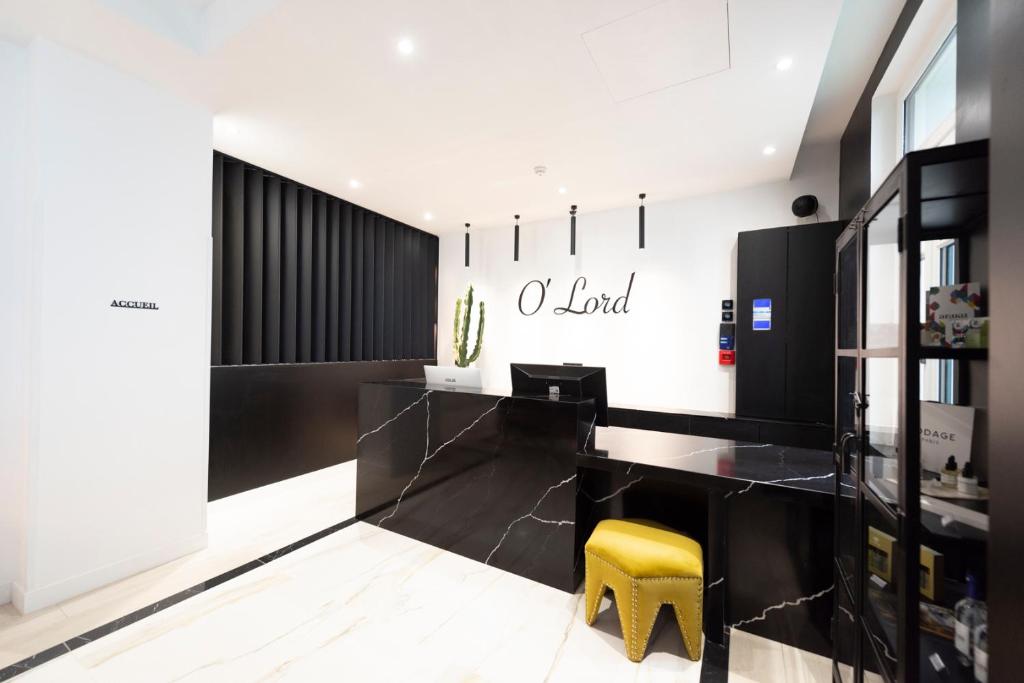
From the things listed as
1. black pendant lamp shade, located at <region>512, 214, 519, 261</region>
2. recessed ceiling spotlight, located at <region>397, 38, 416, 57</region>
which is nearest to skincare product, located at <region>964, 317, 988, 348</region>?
recessed ceiling spotlight, located at <region>397, 38, 416, 57</region>

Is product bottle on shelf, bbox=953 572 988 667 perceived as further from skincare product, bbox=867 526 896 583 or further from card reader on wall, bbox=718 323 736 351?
card reader on wall, bbox=718 323 736 351

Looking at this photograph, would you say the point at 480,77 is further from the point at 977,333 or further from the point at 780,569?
the point at 780,569

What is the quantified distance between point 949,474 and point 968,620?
1.03 ft

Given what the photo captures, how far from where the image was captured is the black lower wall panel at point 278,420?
337 centimetres

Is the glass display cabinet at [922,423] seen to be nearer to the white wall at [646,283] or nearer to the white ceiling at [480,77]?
the white ceiling at [480,77]

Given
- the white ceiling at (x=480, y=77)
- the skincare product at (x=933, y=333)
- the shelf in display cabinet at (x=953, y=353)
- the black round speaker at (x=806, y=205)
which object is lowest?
the shelf in display cabinet at (x=953, y=353)

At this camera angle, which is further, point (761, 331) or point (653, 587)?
point (761, 331)

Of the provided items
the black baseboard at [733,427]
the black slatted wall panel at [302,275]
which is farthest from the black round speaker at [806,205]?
the black slatted wall panel at [302,275]

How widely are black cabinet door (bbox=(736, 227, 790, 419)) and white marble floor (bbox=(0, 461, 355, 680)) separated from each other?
344 cm

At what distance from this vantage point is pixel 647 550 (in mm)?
1718

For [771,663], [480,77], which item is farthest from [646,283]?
[771,663]

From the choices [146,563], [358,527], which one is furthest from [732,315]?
[146,563]

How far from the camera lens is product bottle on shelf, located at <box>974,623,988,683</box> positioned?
892 millimetres

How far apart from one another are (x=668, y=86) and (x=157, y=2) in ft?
8.73
